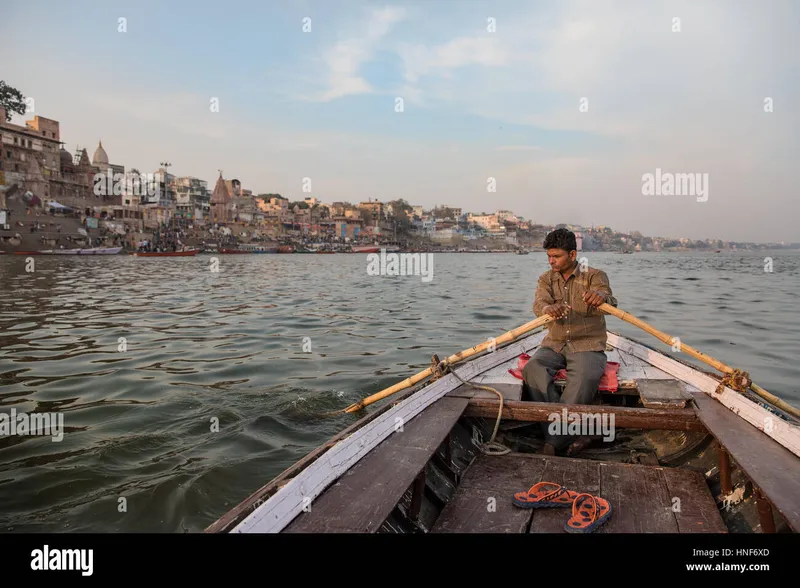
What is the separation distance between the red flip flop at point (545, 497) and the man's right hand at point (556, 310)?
1996 millimetres

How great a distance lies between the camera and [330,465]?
9.46 feet

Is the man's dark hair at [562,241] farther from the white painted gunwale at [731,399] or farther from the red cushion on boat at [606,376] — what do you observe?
the white painted gunwale at [731,399]

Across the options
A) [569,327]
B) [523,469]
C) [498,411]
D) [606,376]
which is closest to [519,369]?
[569,327]

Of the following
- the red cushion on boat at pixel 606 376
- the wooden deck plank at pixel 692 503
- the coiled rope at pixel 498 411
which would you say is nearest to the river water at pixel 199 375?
the coiled rope at pixel 498 411

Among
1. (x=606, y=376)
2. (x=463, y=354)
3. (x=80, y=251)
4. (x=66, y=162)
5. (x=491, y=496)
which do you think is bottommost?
(x=491, y=496)

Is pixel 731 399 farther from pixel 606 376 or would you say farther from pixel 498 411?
pixel 498 411

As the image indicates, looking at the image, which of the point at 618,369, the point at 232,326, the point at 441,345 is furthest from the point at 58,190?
the point at 618,369

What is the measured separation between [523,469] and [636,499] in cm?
80

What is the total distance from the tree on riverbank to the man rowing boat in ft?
264

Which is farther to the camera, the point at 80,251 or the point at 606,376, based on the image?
the point at 80,251

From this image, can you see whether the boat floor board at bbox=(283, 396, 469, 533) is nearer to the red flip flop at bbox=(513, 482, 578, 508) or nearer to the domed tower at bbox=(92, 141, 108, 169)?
the red flip flop at bbox=(513, 482, 578, 508)

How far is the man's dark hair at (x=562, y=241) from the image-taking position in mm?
5023
